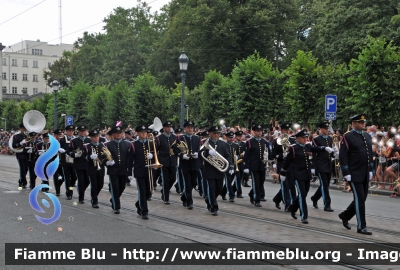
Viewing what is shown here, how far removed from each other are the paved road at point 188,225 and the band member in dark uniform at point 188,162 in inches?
14.6

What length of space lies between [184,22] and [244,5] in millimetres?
6850

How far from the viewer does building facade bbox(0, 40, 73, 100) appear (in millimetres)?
124250

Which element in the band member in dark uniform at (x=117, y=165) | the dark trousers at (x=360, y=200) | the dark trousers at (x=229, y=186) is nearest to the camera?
the dark trousers at (x=360, y=200)

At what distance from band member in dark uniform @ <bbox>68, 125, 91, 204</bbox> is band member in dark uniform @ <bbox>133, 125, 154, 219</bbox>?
2.43 meters

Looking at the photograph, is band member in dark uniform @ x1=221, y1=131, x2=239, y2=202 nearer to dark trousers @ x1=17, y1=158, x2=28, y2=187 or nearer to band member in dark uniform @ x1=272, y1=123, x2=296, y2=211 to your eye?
band member in dark uniform @ x1=272, y1=123, x2=296, y2=211

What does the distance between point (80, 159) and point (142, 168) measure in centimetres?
318

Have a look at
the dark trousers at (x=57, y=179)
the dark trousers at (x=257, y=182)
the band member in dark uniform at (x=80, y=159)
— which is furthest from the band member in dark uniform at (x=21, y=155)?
the dark trousers at (x=257, y=182)

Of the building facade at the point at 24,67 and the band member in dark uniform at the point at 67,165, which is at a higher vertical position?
the building facade at the point at 24,67

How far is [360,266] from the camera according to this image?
342 inches

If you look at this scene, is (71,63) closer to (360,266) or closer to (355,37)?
(355,37)

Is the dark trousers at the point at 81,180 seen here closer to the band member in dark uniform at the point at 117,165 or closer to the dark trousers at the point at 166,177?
the dark trousers at the point at 166,177

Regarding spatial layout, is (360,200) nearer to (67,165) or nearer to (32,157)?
(67,165)

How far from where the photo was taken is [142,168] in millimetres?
13711

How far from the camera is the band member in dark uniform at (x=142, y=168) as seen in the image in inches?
530
